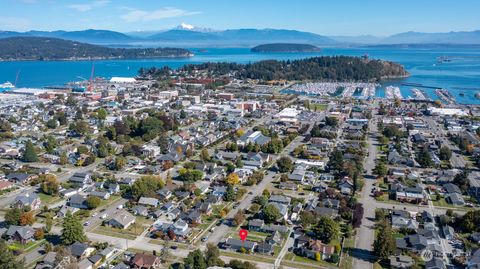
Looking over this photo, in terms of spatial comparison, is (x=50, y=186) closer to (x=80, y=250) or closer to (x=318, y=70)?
(x=80, y=250)

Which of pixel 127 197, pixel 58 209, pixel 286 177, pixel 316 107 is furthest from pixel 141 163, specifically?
pixel 316 107

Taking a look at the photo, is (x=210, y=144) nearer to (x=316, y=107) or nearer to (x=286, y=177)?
(x=286, y=177)

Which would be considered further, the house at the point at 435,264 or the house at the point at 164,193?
the house at the point at 164,193

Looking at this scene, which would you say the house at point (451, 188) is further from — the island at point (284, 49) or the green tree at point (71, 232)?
the island at point (284, 49)

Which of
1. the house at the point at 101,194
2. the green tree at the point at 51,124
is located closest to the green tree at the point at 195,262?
the house at the point at 101,194

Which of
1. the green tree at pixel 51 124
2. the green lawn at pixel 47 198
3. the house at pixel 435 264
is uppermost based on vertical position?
the green tree at pixel 51 124

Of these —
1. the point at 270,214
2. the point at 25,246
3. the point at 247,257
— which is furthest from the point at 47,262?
the point at 270,214

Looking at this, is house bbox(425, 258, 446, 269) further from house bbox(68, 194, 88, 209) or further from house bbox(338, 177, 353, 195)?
house bbox(68, 194, 88, 209)
